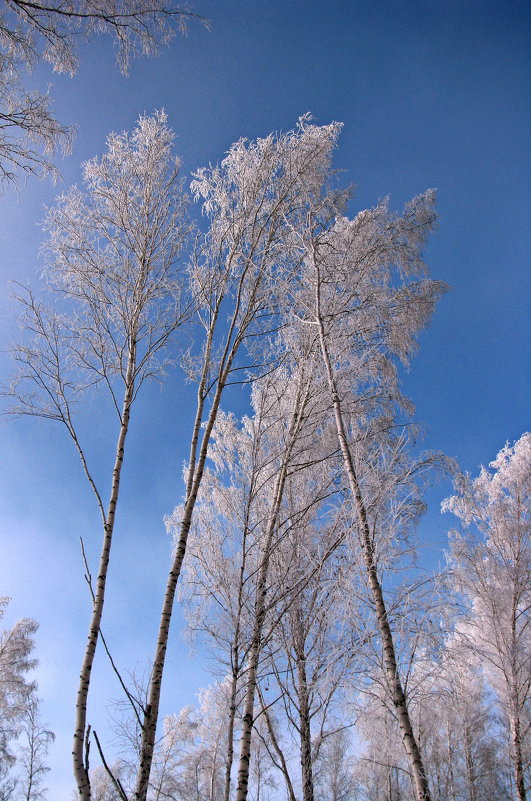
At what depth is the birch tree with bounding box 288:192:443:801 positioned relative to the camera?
19.5 feet

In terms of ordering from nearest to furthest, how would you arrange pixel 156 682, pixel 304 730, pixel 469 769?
pixel 156 682 → pixel 304 730 → pixel 469 769

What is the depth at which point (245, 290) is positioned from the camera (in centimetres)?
630

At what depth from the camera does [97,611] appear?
13.4 ft

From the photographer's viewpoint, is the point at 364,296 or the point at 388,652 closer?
the point at 388,652

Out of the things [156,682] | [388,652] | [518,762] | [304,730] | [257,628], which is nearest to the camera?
[388,652]

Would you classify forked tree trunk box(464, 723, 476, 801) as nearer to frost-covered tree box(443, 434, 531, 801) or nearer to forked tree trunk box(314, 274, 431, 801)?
frost-covered tree box(443, 434, 531, 801)

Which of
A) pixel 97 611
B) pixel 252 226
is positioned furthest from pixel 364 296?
pixel 97 611

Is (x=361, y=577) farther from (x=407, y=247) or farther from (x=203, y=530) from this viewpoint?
(x=407, y=247)

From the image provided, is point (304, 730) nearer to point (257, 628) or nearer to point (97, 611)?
point (257, 628)

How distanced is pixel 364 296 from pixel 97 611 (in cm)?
471

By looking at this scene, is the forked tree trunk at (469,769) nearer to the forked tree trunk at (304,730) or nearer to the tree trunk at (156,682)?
the forked tree trunk at (304,730)

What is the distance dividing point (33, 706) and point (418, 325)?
15.9 meters

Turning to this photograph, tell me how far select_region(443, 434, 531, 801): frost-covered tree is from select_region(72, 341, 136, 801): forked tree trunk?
670 cm

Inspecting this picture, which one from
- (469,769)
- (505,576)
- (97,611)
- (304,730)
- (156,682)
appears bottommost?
(469,769)
